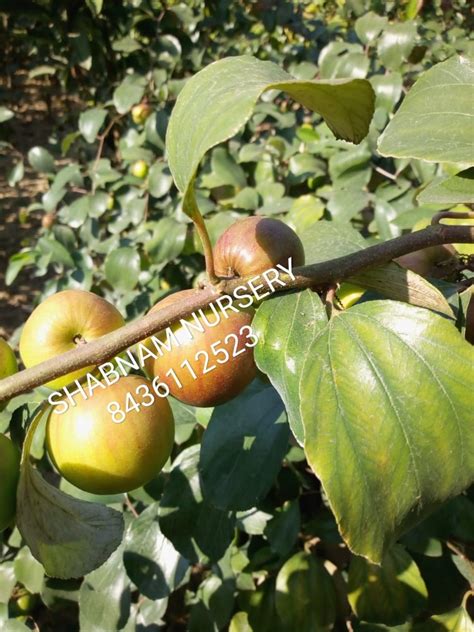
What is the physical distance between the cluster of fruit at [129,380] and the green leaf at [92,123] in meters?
1.22

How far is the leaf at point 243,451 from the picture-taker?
2.20ft

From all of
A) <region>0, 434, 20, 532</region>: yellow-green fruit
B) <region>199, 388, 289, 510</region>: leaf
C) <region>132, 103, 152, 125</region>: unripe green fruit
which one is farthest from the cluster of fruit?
<region>132, 103, 152, 125</region>: unripe green fruit

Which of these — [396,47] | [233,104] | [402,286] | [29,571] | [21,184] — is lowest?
[21,184]

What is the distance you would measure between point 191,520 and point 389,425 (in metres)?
0.46

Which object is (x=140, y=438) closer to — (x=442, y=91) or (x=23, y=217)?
(x=442, y=91)

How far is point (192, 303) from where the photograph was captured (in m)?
0.43

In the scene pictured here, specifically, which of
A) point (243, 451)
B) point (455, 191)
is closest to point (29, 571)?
point (243, 451)

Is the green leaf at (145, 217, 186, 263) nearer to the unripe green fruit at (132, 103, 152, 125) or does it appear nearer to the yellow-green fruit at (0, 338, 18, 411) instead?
the unripe green fruit at (132, 103, 152, 125)

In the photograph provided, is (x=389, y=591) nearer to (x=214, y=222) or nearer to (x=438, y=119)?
(x=438, y=119)

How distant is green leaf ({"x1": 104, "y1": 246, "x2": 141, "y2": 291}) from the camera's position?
1.32 meters

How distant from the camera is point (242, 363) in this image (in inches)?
18.8

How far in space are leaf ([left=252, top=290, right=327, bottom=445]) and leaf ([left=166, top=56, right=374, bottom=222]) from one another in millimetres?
99

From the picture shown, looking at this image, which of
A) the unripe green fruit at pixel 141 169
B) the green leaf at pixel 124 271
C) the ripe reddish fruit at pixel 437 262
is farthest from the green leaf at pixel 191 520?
the unripe green fruit at pixel 141 169

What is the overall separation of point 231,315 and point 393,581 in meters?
0.58
